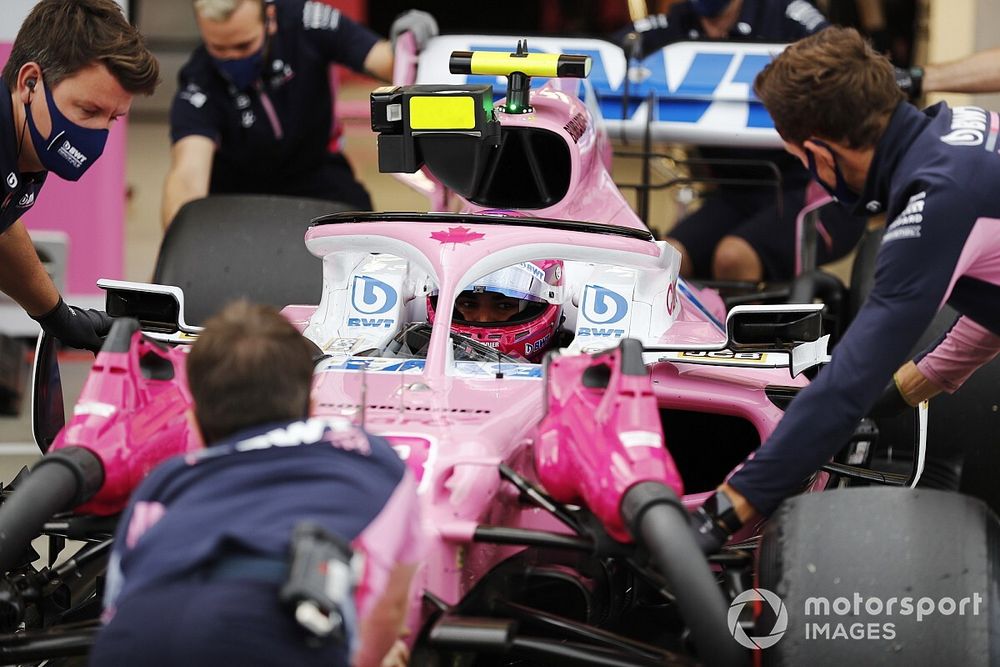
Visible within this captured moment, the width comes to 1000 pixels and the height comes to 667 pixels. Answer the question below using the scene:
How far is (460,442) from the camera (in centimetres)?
314

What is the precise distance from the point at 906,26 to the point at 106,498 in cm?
1008

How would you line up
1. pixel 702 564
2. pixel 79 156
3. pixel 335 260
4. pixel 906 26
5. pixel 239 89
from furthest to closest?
pixel 906 26, pixel 239 89, pixel 335 260, pixel 79 156, pixel 702 564

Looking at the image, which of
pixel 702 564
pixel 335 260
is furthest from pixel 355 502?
pixel 335 260

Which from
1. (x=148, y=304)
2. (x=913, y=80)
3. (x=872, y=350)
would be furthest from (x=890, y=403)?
(x=913, y=80)

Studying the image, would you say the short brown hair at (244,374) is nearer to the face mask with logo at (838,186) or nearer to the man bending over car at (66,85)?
the face mask with logo at (838,186)

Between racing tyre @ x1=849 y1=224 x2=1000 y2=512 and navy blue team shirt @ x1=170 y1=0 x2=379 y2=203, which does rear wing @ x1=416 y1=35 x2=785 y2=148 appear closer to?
navy blue team shirt @ x1=170 y1=0 x2=379 y2=203

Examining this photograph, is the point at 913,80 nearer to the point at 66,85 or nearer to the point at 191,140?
the point at 191,140

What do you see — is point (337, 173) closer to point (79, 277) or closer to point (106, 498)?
point (79, 277)

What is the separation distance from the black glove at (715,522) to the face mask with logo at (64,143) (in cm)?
189

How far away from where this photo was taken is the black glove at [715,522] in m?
2.94

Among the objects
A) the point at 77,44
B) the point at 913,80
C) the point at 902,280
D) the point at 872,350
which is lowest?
the point at 872,350

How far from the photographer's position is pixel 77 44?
3764 millimetres

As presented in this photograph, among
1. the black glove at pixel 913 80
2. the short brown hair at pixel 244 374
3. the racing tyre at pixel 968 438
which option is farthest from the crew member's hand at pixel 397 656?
the black glove at pixel 913 80

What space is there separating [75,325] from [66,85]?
29.9 inches
